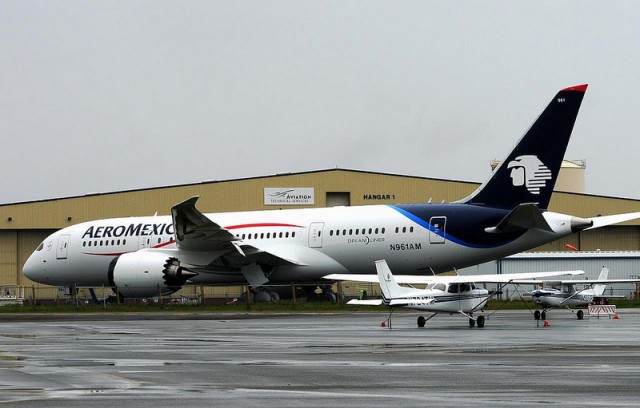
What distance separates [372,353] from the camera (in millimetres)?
20547

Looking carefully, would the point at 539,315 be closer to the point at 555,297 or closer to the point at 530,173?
the point at 555,297

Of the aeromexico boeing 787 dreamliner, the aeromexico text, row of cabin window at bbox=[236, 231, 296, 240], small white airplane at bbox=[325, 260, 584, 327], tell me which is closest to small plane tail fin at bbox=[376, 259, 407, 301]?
small white airplane at bbox=[325, 260, 584, 327]

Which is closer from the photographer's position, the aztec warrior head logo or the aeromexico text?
the aztec warrior head logo

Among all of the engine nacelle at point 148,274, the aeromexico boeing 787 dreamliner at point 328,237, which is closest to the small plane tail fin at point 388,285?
the aeromexico boeing 787 dreamliner at point 328,237

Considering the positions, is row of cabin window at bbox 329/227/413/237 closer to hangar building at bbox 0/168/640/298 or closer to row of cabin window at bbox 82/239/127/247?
row of cabin window at bbox 82/239/127/247

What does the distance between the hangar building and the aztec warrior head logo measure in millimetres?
27934

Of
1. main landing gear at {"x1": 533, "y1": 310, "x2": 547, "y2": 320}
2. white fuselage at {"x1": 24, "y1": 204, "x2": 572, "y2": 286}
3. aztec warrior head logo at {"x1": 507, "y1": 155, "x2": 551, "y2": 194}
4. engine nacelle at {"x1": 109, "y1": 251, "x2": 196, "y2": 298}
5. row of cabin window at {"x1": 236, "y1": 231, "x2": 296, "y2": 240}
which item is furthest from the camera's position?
row of cabin window at {"x1": 236, "y1": 231, "x2": 296, "y2": 240}

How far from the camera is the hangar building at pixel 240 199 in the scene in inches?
2822

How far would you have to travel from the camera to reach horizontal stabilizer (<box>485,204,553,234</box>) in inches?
1576

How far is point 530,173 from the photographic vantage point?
43312 mm

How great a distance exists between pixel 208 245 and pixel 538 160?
48.8 ft

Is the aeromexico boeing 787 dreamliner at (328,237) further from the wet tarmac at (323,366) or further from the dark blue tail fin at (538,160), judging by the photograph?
the wet tarmac at (323,366)

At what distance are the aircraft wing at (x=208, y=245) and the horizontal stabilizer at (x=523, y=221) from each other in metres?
→ 10.8

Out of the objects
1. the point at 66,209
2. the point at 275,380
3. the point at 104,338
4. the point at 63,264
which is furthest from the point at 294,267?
the point at 275,380
